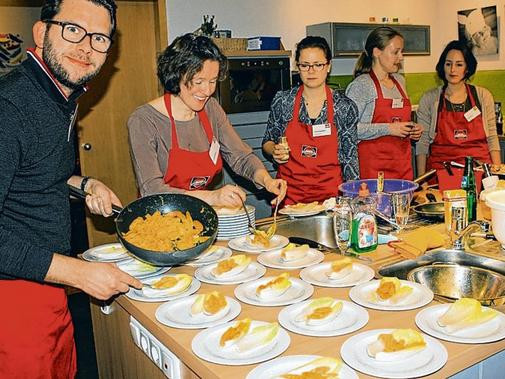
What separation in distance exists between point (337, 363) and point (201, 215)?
0.90m

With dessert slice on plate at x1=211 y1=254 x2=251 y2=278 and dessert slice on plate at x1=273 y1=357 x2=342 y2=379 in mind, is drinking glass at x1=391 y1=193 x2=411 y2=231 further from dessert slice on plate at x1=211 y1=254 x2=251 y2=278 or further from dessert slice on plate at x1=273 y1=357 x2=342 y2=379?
dessert slice on plate at x1=273 y1=357 x2=342 y2=379

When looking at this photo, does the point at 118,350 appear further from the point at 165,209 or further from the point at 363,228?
the point at 363,228

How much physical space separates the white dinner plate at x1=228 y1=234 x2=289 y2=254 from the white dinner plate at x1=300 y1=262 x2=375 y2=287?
279 mm

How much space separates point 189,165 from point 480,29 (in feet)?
15.4

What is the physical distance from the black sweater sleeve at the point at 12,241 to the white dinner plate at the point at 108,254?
1.65 ft

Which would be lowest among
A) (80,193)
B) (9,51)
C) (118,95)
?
(80,193)

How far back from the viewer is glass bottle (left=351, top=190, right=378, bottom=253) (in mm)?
1957

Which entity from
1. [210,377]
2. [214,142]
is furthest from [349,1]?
[210,377]

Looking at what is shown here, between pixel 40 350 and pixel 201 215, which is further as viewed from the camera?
pixel 201 215

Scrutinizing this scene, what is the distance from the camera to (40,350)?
175 cm

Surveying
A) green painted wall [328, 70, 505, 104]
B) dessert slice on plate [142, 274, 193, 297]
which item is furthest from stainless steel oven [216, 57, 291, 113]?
dessert slice on plate [142, 274, 193, 297]

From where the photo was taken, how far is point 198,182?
263 cm

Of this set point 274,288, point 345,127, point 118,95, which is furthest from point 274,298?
point 118,95

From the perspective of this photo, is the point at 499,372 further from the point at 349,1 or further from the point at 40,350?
the point at 349,1
